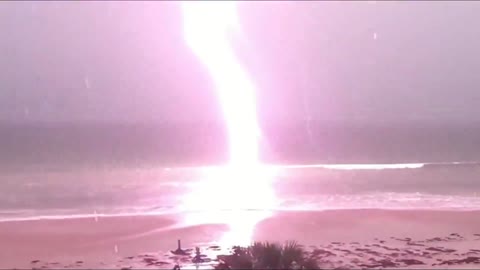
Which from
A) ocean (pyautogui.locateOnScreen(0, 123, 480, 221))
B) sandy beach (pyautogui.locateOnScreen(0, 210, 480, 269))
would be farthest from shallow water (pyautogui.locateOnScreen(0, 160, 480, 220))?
sandy beach (pyautogui.locateOnScreen(0, 210, 480, 269))

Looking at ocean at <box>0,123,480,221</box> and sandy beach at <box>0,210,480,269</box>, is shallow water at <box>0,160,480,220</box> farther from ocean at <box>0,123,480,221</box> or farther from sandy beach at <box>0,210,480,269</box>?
sandy beach at <box>0,210,480,269</box>

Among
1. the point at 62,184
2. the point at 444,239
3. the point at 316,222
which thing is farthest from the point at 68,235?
the point at 62,184

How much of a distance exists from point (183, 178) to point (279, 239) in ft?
101

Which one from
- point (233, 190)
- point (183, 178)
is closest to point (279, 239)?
point (233, 190)

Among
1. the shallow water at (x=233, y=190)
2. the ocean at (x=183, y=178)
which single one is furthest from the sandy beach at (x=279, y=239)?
the shallow water at (x=233, y=190)

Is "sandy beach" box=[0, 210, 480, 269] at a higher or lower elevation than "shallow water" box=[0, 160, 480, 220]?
lower

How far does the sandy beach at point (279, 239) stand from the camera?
1480 cm

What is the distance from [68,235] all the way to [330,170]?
119 ft

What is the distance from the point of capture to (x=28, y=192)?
3788cm

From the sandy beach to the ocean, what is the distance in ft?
11.1

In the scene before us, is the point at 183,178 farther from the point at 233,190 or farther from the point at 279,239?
the point at 279,239

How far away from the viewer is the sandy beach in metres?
14.8

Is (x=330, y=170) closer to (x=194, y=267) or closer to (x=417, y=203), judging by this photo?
(x=417, y=203)

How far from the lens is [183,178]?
4922 cm
